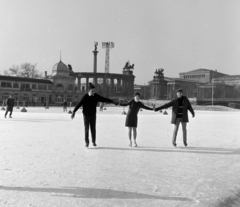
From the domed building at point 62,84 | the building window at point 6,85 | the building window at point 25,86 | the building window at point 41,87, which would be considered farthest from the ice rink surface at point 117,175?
the domed building at point 62,84

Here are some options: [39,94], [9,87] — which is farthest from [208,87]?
[9,87]

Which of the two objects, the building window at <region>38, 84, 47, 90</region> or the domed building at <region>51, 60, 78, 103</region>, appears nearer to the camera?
the building window at <region>38, 84, 47, 90</region>

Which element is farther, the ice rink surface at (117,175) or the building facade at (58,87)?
the building facade at (58,87)

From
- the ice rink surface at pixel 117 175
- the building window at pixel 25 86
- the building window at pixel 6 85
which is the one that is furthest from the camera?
the building window at pixel 25 86

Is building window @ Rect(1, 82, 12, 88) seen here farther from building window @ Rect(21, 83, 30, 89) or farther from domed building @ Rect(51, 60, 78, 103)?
domed building @ Rect(51, 60, 78, 103)

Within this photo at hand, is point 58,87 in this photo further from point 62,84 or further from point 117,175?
point 117,175

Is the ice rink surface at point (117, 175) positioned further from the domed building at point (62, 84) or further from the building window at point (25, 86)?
the domed building at point (62, 84)

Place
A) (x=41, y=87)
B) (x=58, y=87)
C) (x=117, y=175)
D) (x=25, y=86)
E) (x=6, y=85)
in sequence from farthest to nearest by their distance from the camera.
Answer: (x=58, y=87), (x=41, y=87), (x=25, y=86), (x=6, y=85), (x=117, y=175)

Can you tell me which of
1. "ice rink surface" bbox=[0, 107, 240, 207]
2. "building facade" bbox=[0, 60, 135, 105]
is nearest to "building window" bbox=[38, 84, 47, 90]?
"building facade" bbox=[0, 60, 135, 105]

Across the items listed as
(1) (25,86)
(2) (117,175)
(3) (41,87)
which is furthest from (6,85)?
(2) (117,175)

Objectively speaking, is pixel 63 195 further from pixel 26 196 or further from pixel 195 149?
pixel 195 149

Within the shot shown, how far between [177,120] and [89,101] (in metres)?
2.24

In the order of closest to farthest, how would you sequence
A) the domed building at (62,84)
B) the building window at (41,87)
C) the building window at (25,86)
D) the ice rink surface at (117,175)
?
the ice rink surface at (117,175)
the building window at (25,86)
the building window at (41,87)
the domed building at (62,84)

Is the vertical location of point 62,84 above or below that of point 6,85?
above
